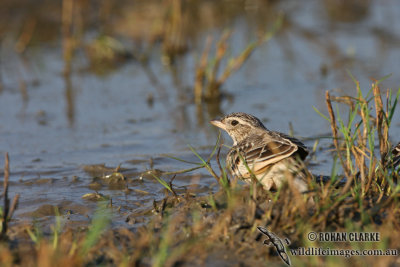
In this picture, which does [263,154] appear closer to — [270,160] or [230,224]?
[270,160]

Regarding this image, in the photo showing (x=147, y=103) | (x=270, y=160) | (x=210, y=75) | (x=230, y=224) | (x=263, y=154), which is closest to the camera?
(x=230, y=224)

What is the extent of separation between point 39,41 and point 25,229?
950 cm

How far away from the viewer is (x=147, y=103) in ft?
34.7

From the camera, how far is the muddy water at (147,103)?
7.14 m

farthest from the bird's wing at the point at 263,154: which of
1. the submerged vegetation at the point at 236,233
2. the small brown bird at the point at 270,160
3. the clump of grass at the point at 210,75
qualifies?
the clump of grass at the point at 210,75

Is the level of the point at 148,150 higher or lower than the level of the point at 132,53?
lower

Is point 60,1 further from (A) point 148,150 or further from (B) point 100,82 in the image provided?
(A) point 148,150

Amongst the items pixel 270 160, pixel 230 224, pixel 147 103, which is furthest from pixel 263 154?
pixel 147 103

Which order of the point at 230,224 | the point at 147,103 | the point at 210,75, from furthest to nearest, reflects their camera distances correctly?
the point at 147,103 < the point at 210,75 < the point at 230,224

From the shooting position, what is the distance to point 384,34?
14242mm

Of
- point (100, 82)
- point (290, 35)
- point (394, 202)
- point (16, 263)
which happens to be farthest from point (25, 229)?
point (290, 35)

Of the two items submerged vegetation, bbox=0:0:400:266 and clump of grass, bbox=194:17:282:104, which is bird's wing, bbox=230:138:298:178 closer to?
submerged vegetation, bbox=0:0:400:266

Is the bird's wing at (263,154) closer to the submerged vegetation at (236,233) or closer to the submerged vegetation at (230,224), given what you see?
the submerged vegetation at (230,224)

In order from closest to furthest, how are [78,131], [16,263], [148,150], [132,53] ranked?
[16,263] → [148,150] → [78,131] → [132,53]
